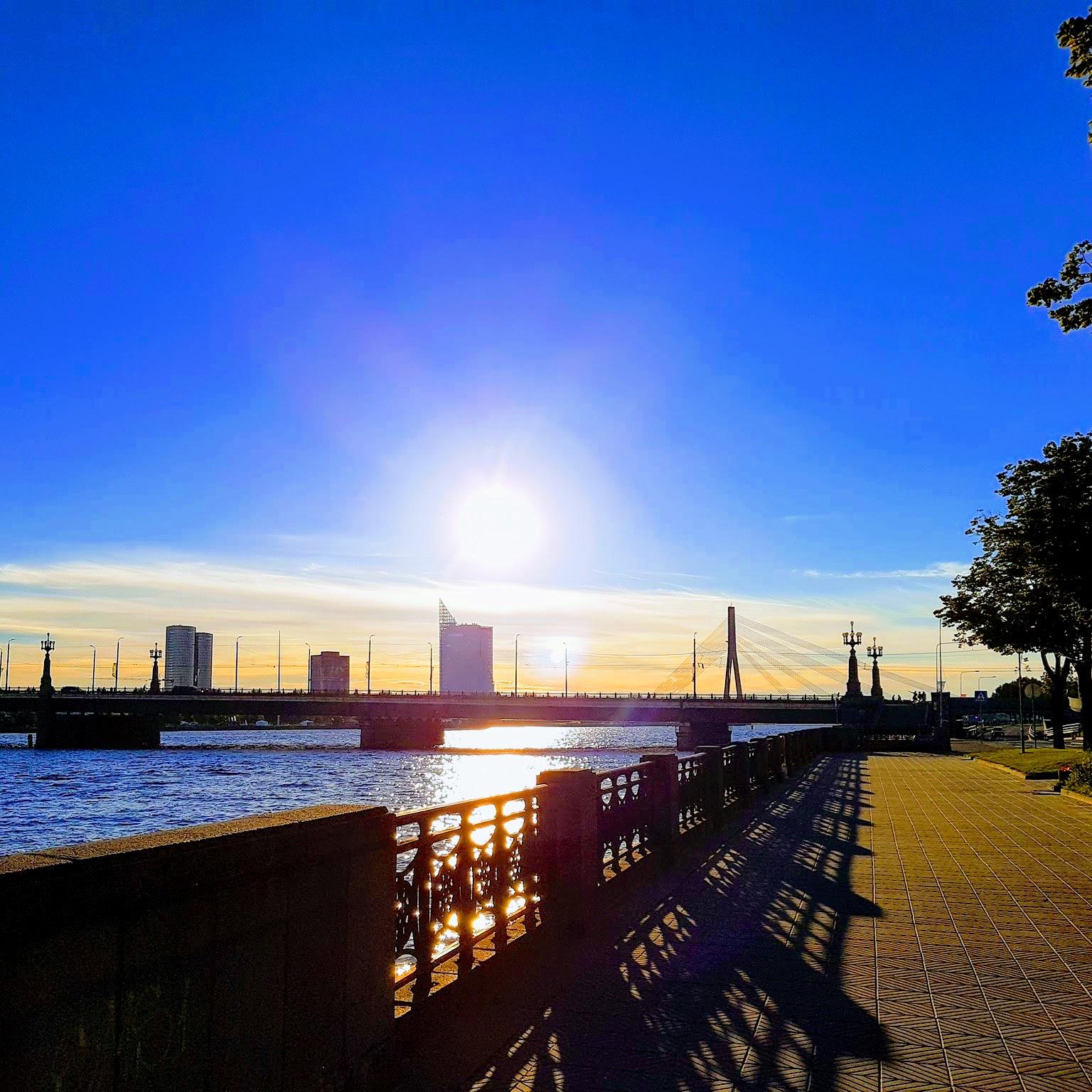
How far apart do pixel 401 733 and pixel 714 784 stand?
116 meters

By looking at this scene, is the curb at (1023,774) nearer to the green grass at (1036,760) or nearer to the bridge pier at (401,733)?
the green grass at (1036,760)

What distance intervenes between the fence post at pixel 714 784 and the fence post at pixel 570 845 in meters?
7.29

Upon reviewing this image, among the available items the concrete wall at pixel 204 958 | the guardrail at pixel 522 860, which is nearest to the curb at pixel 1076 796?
the guardrail at pixel 522 860

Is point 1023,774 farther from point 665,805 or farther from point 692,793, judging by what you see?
point 665,805

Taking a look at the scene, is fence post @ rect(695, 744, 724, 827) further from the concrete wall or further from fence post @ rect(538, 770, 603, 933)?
the concrete wall

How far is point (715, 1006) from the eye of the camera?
6.62 meters

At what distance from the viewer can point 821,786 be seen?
26.2 m

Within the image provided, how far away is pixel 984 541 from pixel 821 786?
16.4m

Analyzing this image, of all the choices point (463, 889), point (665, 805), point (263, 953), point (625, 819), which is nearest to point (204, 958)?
point (263, 953)

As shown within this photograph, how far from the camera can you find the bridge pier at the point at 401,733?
129125mm

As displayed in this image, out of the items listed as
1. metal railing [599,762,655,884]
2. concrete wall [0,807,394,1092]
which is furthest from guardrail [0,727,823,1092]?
metal railing [599,762,655,884]

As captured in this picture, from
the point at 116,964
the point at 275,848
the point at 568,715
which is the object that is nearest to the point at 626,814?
→ the point at 275,848

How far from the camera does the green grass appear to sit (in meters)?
30.1

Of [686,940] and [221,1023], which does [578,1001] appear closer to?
[686,940]
